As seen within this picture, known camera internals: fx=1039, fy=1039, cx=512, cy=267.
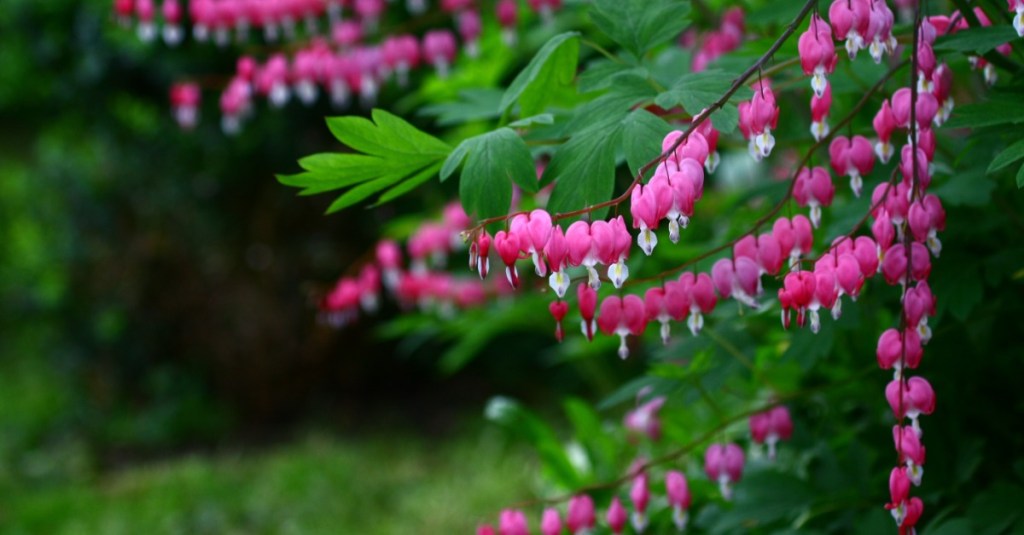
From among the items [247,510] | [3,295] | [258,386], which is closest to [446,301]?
[247,510]

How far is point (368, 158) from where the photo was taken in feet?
4.33

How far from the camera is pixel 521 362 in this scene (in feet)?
18.7

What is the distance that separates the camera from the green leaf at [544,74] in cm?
134

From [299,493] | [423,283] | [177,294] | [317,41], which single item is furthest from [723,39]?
[177,294]

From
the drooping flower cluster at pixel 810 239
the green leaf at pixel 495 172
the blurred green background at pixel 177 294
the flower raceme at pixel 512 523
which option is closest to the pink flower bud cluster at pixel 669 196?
the drooping flower cluster at pixel 810 239

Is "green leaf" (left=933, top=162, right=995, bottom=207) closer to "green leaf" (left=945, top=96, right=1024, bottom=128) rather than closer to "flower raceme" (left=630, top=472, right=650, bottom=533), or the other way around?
"green leaf" (left=945, top=96, right=1024, bottom=128)

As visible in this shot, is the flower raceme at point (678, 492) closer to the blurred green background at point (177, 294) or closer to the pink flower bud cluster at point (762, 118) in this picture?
the pink flower bud cluster at point (762, 118)

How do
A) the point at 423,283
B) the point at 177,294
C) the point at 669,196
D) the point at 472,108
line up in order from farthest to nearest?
the point at 177,294, the point at 423,283, the point at 472,108, the point at 669,196

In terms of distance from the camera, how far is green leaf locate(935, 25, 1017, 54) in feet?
4.08

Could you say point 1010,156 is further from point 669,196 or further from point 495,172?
point 495,172

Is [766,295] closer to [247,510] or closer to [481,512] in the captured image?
[481,512]

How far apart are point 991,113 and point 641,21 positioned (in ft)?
1.54

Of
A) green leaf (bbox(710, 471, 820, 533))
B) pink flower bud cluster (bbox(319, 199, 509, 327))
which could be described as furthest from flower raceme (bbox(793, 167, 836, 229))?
pink flower bud cluster (bbox(319, 199, 509, 327))

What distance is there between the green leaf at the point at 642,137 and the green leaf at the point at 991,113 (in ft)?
1.19
